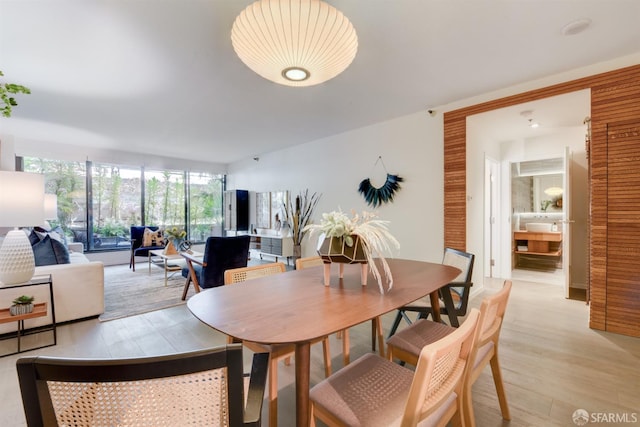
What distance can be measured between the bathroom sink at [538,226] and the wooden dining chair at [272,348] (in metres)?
5.24

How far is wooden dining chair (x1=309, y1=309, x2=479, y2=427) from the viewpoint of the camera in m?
0.77

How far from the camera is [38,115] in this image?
12.5 ft

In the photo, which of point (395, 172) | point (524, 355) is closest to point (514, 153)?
point (395, 172)

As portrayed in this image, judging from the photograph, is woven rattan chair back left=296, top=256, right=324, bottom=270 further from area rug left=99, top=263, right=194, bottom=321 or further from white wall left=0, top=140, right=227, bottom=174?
white wall left=0, top=140, right=227, bottom=174

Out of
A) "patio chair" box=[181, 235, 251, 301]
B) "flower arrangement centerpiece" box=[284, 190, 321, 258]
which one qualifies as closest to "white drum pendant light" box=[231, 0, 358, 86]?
"patio chair" box=[181, 235, 251, 301]

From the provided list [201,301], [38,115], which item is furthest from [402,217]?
[38,115]

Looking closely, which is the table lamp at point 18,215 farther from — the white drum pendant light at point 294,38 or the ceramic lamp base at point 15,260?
the white drum pendant light at point 294,38

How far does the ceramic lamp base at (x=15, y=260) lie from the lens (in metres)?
2.31

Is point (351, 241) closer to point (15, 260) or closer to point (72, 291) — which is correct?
point (15, 260)

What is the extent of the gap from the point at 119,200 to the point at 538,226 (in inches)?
343

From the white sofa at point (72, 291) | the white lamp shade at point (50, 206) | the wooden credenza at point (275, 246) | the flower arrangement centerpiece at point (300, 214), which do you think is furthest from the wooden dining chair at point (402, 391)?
the white lamp shade at point (50, 206)

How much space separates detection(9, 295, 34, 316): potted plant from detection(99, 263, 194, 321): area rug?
2.25 feet

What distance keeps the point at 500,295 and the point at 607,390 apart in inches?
57.0

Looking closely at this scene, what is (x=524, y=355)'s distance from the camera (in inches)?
86.4
